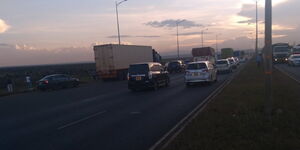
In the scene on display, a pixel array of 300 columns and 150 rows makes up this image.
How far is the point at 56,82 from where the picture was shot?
31672 millimetres

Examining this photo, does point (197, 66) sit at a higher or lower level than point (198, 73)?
higher

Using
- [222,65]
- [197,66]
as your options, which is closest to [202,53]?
[222,65]

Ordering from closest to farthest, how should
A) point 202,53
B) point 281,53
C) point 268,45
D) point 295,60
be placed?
point 268,45 → point 202,53 → point 295,60 → point 281,53

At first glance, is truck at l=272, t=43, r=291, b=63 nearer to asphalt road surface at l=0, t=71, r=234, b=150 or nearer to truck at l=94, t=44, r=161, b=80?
truck at l=94, t=44, r=161, b=80

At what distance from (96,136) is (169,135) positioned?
1965 mm

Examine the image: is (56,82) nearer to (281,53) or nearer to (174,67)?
(174,67)

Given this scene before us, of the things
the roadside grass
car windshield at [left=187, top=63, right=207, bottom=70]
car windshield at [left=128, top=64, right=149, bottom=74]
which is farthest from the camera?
car windshield at [left=187, top=63, right=207, bottom=70]

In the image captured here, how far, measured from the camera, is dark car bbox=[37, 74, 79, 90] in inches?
1218

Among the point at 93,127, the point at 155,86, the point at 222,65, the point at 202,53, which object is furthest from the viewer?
the point at 202,53

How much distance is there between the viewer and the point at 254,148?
6.95 m

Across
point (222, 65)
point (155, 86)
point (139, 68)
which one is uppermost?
point (139, 68)

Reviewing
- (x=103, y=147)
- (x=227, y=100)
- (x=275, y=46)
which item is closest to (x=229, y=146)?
(x=103, y=147)

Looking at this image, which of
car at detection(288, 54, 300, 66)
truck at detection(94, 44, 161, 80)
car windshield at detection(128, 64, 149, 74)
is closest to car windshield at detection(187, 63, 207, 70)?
car windshield at detection(128, 64, 149, 74)

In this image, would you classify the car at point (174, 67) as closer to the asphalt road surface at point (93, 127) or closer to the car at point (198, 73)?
the car at point (198, 73)
